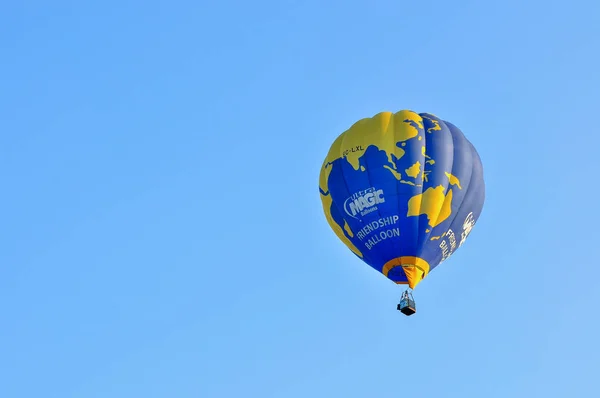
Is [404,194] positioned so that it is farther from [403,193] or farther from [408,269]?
[408,269]

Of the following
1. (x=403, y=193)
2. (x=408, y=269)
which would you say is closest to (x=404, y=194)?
(x=403, y=193)

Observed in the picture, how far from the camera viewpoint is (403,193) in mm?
43938

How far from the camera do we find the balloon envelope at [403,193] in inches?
1730

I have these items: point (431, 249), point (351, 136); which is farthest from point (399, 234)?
point (351, 136)

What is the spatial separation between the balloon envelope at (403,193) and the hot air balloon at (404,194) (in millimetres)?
32

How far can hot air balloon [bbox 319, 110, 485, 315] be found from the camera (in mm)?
43906

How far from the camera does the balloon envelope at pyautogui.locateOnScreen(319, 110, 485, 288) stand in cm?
4394

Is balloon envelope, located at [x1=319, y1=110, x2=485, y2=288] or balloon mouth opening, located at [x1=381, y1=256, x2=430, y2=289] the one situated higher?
balloon envelope, located at [x1=319, y1=110, x2=485, y2=288]

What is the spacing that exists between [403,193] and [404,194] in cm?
5

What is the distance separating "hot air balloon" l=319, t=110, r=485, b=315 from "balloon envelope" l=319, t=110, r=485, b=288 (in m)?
0.03

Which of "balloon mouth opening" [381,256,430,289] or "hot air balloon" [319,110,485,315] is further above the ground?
"hot air balloon" [319,110,485,315]

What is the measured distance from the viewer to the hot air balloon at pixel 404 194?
43906 millimetres

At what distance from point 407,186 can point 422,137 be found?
6.52 ft

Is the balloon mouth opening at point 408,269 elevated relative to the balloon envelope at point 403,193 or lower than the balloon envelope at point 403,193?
lower
